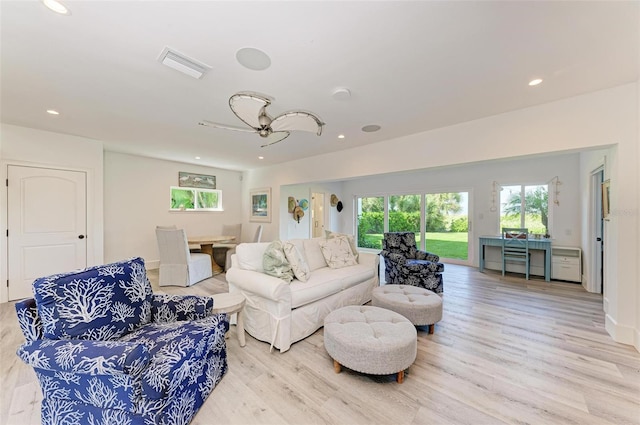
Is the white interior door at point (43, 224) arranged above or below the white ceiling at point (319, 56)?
below

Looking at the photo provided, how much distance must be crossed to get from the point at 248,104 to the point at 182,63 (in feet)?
1.88

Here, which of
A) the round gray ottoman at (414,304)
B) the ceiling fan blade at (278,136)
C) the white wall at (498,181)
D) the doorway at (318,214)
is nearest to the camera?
the round gray ottoman at (414,304)

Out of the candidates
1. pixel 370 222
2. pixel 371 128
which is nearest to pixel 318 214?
pixel 370 222

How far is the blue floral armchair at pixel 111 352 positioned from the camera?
4.14ft

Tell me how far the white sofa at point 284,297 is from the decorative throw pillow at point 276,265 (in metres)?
0.08

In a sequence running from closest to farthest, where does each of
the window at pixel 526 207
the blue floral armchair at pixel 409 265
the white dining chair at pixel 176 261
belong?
the blue floral armchair at pixel 409 265 → the white dining chair at pixel 176 261 → the window at pixel 526 207

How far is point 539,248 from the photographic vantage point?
15.4ft

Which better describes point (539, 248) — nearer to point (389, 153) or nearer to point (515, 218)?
point (515, 218)

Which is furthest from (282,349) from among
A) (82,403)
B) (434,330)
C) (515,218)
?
(515,218)

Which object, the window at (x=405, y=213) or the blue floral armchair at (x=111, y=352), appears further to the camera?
the window at (x=405, y=213)

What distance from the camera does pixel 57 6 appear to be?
1.46m

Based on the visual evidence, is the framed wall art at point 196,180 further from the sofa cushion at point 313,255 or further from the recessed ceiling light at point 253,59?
the recessed ceiling light at point 253,59

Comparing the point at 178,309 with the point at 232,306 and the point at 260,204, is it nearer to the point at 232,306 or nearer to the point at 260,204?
the point at 232,306

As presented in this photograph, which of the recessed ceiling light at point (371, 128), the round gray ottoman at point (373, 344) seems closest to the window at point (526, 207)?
the recessed ceiling light at point (371, 128)
